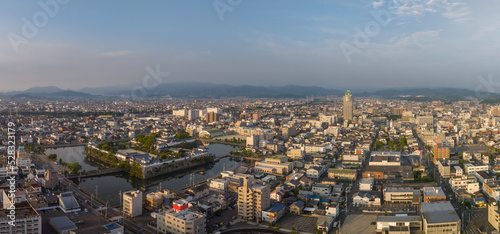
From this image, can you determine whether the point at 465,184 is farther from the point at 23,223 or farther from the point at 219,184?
the point at 23,223

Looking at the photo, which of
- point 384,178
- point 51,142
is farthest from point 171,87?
point 384,178

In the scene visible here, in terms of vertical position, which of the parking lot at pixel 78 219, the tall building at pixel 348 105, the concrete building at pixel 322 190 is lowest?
the parking lot at pixel 78 219

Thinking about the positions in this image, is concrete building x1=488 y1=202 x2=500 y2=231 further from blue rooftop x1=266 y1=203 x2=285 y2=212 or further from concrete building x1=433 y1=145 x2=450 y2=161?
concrete building x1=433 y1=145 x2=450 y2=161

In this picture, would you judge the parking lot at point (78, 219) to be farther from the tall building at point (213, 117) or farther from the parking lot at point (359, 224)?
the tall building at point (213, 117)

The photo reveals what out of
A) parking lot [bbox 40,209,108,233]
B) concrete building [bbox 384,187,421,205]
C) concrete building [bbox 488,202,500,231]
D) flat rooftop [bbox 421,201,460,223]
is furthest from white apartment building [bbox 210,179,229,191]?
concrete building [bbox 488,202,500,231]

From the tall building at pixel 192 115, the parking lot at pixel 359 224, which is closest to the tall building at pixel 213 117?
the tall building at pixel 192 115

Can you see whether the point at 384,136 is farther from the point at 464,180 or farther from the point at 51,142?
the point at 51,142
